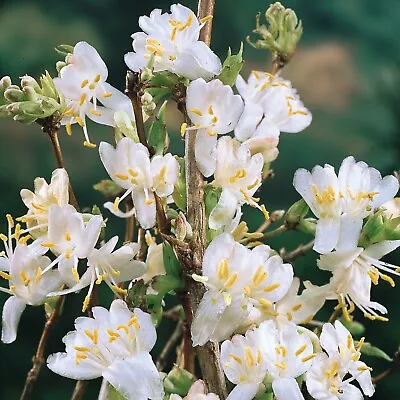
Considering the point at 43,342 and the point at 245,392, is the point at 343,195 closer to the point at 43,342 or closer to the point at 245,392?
the point at 245,392

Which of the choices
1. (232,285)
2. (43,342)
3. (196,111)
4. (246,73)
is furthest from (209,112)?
(246,73)

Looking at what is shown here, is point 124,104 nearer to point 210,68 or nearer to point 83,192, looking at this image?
point 210,68

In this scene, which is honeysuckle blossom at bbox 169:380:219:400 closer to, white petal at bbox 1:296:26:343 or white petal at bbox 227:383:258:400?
white petal at bbox 227:383:258:400

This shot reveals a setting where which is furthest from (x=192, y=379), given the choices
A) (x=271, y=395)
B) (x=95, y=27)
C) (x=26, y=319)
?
(x=95, y=27)

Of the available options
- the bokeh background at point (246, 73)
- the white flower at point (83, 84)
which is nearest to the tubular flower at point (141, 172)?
the white flower at point (83, 84)

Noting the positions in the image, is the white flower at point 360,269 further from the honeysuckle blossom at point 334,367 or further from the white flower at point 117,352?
the white flower at point 117,352

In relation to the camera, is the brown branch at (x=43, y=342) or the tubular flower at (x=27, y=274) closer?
the tubular flower at (x=27, y=274)

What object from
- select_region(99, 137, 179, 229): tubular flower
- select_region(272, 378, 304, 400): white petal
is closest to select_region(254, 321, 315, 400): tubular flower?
select_region(272, 378, 304, 400): white petal
